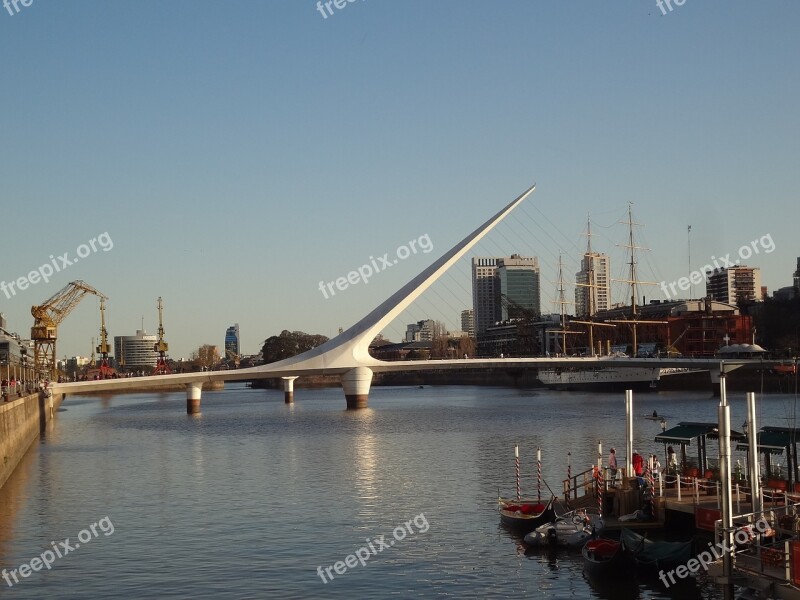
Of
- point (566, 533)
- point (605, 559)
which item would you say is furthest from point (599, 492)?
point (605, 559)

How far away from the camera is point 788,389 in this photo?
82.2 meters

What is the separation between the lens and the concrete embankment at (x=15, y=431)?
34.0 metres

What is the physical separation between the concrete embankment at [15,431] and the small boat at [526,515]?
1822cm

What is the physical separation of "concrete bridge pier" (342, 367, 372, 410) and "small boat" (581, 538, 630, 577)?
61074mm

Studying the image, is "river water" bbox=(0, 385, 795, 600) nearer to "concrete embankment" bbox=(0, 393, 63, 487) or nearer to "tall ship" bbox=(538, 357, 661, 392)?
"concrete embankment" bbox=(0, 393, 63, 487)

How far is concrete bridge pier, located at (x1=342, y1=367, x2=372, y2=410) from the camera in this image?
8081 cm

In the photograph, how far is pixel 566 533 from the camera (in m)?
22.0

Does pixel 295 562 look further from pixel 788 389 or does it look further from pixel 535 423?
pixel 788 389

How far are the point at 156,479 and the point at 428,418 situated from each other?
33146mm

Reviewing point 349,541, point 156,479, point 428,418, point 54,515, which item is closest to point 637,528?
point 349,541

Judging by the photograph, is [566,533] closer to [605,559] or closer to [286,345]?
[605,559]

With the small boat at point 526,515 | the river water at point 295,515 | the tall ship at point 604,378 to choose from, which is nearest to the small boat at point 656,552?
the river water at point 295,515

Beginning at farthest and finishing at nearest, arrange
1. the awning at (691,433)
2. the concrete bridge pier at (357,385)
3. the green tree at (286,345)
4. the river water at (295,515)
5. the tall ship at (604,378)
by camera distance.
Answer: the green tree at (286,345), the tall ship at (604,378), the concrete bridge pier at (357,385), the awning at (691,433), the river water at (295,515)

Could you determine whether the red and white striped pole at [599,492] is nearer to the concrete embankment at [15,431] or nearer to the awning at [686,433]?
the awning at [686,433]
